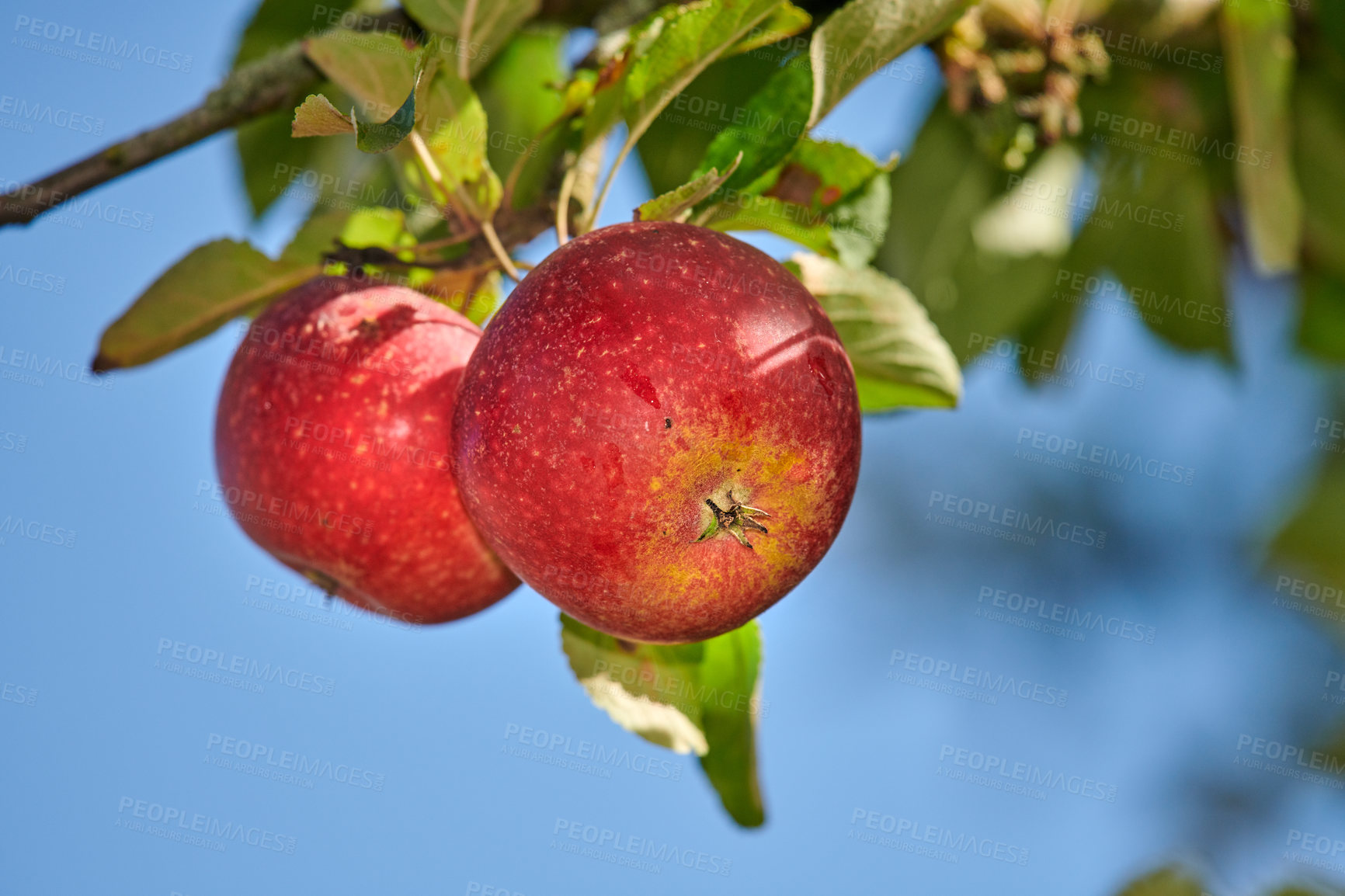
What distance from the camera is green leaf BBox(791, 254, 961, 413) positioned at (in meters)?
1.32

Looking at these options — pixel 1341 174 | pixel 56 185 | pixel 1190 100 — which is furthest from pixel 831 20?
pixel 1341 174

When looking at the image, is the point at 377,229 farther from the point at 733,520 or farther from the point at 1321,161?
the point at 1321,161

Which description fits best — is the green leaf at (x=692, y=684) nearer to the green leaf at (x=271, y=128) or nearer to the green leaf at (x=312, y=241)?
the green leaf at (x=312, y=241)

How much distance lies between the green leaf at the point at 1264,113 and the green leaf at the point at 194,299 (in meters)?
1.75

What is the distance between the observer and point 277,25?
189 centimetres

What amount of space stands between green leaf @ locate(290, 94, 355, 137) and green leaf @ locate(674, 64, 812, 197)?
46 centimetres

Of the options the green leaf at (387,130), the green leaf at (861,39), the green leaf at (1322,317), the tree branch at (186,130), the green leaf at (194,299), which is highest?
the green leaf at (387,130)

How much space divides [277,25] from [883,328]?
142 cm

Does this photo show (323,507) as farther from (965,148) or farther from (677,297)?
(965,148)

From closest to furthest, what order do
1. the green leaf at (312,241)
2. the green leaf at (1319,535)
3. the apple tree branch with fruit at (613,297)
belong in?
1. the apple tree branch with fruit at (613,297)
2. the green leaf at (312,241)
3. the green leaf at (1319,535)

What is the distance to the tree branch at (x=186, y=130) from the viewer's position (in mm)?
1172

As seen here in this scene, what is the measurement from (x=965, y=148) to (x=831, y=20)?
3.38 feet

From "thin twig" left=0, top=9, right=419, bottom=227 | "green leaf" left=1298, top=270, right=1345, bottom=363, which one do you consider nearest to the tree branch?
"thin twig" left=0, top=9, right=419, bottom=227

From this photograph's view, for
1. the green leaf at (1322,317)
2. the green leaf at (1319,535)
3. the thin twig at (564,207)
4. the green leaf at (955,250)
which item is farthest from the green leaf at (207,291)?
the green leaf at (1322,317)
